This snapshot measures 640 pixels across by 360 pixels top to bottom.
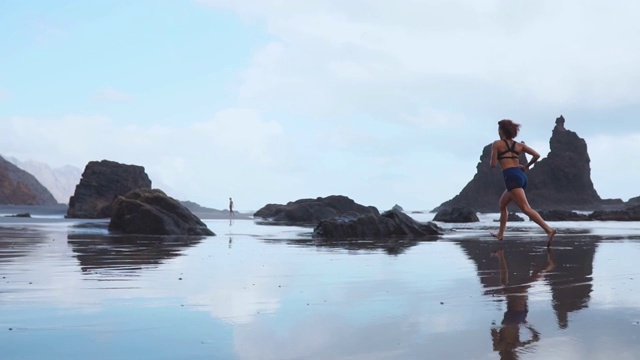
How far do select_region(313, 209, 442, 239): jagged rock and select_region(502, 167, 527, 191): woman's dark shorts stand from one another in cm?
841

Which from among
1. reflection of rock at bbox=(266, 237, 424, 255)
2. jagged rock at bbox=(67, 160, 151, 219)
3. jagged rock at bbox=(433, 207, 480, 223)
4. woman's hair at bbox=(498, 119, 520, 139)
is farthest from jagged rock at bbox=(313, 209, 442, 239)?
jagged rock at bbox=(67, 160, 151, 219)

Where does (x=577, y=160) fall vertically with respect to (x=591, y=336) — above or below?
above

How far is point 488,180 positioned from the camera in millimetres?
198250

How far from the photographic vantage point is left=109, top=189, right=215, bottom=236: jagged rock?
19.6 metres

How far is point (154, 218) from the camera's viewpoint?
19703mm

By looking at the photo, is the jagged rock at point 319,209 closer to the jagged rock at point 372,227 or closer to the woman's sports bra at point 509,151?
the jagged rock at point 372,227

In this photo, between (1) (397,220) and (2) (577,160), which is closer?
(1) (397,220)

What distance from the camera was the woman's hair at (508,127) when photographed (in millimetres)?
11422

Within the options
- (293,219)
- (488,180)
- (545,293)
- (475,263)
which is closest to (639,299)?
(545,293)

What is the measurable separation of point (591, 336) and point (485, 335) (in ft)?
2.17

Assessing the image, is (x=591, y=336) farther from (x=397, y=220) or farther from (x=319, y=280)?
(x=397, y=220)

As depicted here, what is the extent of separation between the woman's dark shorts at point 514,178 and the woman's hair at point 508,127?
644 mm

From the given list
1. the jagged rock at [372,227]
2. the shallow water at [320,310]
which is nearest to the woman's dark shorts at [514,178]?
the shallow water at [320,310]

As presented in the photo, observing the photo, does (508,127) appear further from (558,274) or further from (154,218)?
(154,218)
